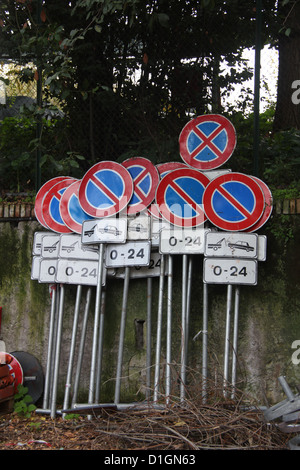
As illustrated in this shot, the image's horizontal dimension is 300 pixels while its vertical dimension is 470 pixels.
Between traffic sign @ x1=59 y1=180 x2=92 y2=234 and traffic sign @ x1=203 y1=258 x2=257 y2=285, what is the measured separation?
1263mm

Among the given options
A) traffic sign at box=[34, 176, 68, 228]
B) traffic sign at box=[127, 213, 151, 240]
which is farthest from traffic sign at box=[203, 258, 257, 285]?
traffic sign at box=[34, 176, 68, 228]

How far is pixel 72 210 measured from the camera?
211 inches

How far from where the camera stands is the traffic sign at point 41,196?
5438 millimetres

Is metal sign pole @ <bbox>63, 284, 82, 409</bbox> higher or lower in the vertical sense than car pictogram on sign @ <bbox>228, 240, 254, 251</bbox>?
lower

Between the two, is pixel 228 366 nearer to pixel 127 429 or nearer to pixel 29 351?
pixel 127 429

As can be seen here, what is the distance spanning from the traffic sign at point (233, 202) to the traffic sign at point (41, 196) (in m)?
1.56

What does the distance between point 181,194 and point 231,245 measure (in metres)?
0.68

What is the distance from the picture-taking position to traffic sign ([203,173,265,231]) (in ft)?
→ 16.2

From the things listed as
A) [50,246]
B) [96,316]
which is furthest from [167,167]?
[96,316]

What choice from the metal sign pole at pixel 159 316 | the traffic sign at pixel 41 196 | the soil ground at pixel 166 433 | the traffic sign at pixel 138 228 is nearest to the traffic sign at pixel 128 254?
the traffic sign at pixel 138 228

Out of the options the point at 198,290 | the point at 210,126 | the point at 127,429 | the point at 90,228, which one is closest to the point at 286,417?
the point at 127,429

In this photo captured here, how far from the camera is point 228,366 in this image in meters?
4.82

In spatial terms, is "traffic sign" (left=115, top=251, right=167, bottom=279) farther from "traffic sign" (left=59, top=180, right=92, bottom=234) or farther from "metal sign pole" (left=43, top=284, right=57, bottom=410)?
"metal sign pole" (left=43, top=284, right=57, bottom=410)

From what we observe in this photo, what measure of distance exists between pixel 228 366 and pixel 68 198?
219cm
